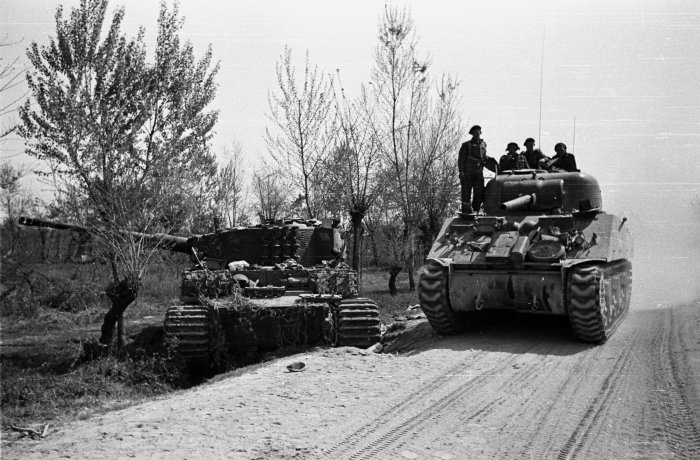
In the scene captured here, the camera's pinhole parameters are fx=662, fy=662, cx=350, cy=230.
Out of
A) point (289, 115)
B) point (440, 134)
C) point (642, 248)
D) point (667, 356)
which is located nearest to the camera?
point (667, 356)

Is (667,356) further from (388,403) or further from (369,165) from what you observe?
(369,165)

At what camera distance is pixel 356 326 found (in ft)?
31.1

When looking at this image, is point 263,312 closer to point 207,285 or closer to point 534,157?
point 207,285

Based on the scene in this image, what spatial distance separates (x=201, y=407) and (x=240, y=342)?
3578mm

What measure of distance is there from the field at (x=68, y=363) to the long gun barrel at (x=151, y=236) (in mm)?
960

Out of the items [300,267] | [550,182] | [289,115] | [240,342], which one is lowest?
[240,342]

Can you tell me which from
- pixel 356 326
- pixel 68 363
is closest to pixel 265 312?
pixel 356 326

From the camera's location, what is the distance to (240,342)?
31.6 ft

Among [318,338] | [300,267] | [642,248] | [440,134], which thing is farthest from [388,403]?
[642,248]

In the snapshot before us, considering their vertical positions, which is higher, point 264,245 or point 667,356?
point 264,245

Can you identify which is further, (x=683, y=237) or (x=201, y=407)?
(x=683, y=237)

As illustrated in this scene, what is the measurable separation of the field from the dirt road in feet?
4.08

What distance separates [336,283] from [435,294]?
156 cm

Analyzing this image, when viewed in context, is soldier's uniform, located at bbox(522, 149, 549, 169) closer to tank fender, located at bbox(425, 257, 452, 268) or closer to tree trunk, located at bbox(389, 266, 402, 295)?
tank fender, located at bbox(425, 257, 452, 268)
